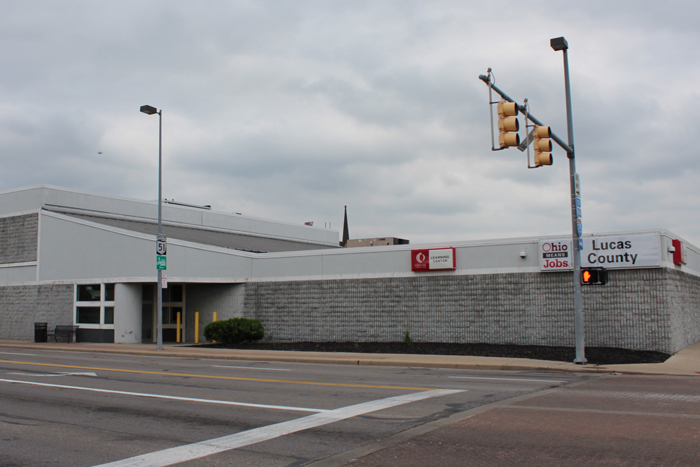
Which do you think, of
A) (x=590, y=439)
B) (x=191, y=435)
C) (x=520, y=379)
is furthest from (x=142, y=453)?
(x=520, y=379)

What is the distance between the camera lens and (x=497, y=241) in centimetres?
2300

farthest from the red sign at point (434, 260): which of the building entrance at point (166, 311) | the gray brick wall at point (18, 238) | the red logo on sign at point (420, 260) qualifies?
the gray brick wall at point (18, 238)

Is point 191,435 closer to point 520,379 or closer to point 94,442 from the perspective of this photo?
point 94,442

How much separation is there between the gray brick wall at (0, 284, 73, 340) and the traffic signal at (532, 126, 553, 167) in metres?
24.8

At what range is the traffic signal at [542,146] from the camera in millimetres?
14430

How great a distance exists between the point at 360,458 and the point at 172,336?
86.0 feet

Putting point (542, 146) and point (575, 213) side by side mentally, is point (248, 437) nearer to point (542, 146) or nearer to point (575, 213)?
point (542, 146)

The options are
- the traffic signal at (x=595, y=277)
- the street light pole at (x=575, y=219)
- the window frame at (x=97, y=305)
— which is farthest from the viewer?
the window frame at (x=97, y=305)

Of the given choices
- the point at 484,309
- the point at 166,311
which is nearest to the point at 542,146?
the point at 484,309

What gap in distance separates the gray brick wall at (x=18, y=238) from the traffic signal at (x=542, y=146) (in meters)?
27.3

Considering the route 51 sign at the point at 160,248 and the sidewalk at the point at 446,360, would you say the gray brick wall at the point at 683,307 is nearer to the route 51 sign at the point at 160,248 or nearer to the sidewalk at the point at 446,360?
the sidewalk at the point at 446,360

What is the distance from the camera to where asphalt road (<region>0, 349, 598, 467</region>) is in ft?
23.3

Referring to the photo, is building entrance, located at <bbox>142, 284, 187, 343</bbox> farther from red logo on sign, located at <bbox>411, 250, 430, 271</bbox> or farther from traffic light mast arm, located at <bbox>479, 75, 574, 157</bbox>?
traffic light mast arm, located at <bbox>479, 75, 574, 157</bbox>

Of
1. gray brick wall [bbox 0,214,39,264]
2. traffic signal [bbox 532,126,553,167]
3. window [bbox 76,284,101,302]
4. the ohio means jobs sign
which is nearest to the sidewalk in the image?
the ohio means jobs sign
